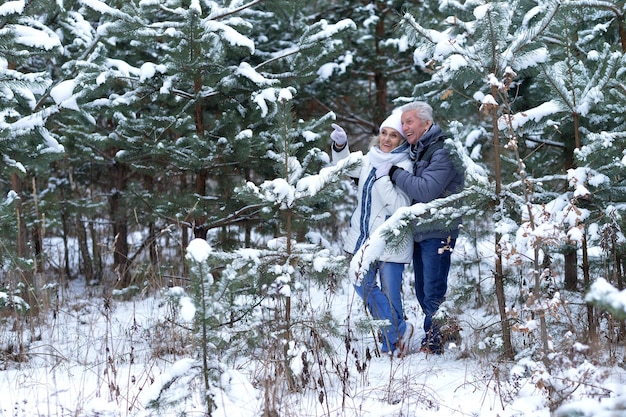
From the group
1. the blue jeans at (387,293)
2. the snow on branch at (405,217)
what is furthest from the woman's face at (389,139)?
the snow on branch at (405,217)

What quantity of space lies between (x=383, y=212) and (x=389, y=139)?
607 millimetres

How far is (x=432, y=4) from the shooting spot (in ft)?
26.6

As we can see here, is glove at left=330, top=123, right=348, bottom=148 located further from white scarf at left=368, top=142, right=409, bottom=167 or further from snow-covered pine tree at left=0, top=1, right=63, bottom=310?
snow-covered pine tree at left=0, top=1, right=63, bottom=310

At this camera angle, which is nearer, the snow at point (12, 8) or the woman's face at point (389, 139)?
the snow at point (12, 8)

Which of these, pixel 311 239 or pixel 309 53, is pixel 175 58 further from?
pixel 311 239

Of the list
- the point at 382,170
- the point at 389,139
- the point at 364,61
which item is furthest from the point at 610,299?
the point at 364,61

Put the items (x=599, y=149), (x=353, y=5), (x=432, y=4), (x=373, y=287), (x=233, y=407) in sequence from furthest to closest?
(x=353, y=5)
(x=432, y=4)
(x=373, y=287)
(x=599, y=149)
(x=233, y=407)

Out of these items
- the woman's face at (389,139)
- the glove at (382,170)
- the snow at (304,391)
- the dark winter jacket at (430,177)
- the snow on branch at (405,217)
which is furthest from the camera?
the woman's face at (389,139)

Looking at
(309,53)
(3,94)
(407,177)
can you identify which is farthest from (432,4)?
(3,94)

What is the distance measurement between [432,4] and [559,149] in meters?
2.49

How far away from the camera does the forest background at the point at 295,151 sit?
3943mm

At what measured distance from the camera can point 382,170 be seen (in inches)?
209

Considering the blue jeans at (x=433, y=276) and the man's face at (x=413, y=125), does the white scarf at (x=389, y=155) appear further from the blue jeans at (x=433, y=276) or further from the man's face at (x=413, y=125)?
the blue jeans at (x=433, y=276)

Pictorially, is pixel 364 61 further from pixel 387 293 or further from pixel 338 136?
pixel 387 293
